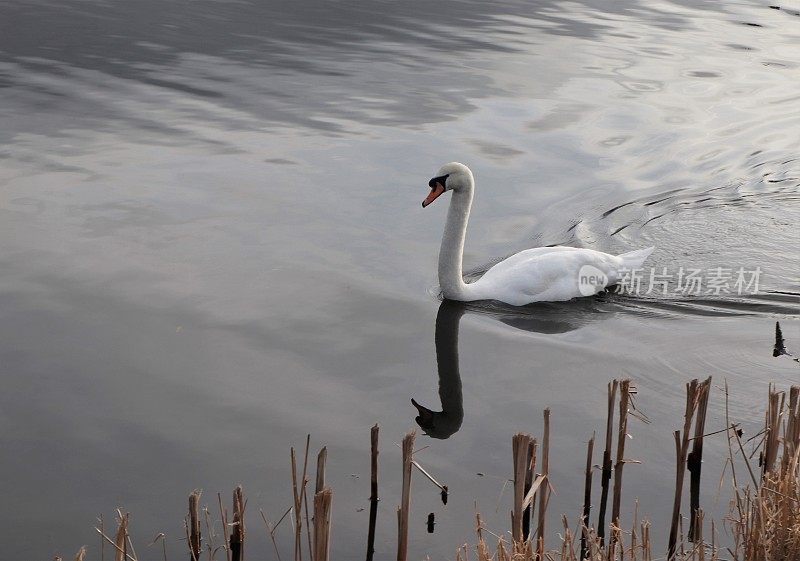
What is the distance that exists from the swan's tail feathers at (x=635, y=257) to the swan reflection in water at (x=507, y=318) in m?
0.43

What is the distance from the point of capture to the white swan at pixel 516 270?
8.96m

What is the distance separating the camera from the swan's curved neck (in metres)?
8.98

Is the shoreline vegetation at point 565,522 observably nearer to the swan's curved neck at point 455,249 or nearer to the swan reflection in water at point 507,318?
the swan reflection in water at point 507,318

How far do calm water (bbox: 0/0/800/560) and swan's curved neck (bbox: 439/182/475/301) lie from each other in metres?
0.25

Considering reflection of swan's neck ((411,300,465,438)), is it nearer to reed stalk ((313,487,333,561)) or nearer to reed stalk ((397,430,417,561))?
reed stalk ((397,430,417,561))

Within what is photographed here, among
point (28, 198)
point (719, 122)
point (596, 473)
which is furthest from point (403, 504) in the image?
point (719, 122)

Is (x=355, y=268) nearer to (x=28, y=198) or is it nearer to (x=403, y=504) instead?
(x=28, y=198)

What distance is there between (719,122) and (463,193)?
704 cm

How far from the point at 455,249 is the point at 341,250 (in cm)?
108

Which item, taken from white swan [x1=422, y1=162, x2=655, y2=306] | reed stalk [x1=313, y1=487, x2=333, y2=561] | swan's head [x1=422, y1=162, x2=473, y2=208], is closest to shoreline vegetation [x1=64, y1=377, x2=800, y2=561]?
reed stalk [x1=313, y1=487, x2=333, y2=561]

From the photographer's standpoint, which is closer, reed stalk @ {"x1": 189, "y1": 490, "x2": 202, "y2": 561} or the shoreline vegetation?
the shoreline vegetation

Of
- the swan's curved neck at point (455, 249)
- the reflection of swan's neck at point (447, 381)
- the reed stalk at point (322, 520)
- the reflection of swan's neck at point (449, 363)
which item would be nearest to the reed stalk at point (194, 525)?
the reed stalk at point (322, 520)

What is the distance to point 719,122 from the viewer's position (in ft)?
49.4

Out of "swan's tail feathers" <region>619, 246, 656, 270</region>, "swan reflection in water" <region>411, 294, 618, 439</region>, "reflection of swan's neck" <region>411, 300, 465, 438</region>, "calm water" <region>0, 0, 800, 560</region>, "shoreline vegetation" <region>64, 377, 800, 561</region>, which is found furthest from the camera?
"swan's tail feathers" <region>619, 246, 656, 270</region>
